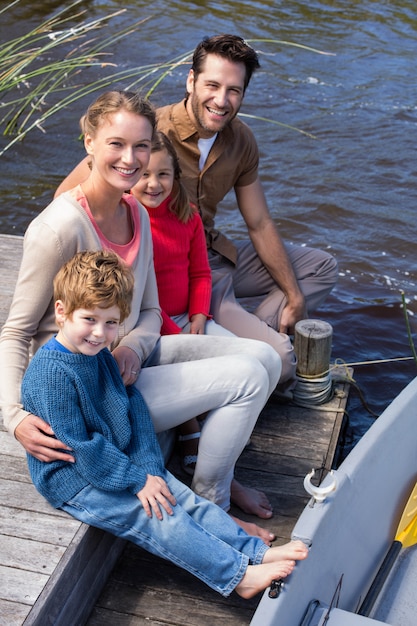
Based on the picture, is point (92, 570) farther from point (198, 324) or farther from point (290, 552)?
point (198, 324)

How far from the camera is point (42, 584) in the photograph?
2225 millimetres

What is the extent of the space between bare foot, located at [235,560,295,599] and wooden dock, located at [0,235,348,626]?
19cm

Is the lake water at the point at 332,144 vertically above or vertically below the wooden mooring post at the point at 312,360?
below

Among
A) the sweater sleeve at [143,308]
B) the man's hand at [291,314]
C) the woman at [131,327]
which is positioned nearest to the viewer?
the woman at [131,327]

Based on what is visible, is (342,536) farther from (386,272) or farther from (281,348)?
(386,272)

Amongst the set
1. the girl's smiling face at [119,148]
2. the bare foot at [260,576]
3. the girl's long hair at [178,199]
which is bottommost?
the bare foot at [260,576]

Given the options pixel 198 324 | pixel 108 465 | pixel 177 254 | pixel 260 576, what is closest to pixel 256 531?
pixel 260 576

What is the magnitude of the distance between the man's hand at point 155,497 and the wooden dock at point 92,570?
0.63 ft

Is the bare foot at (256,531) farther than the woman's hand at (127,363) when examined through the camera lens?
Yes

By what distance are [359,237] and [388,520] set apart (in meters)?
3.63

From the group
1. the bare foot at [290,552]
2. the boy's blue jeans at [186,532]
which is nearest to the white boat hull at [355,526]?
the bare foot at [290,552]

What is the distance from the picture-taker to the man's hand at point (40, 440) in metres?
2.31

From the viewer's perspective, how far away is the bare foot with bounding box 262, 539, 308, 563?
2.26 meters

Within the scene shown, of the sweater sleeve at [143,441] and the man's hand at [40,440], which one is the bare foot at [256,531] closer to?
the sweater sleeve at [143,441]
